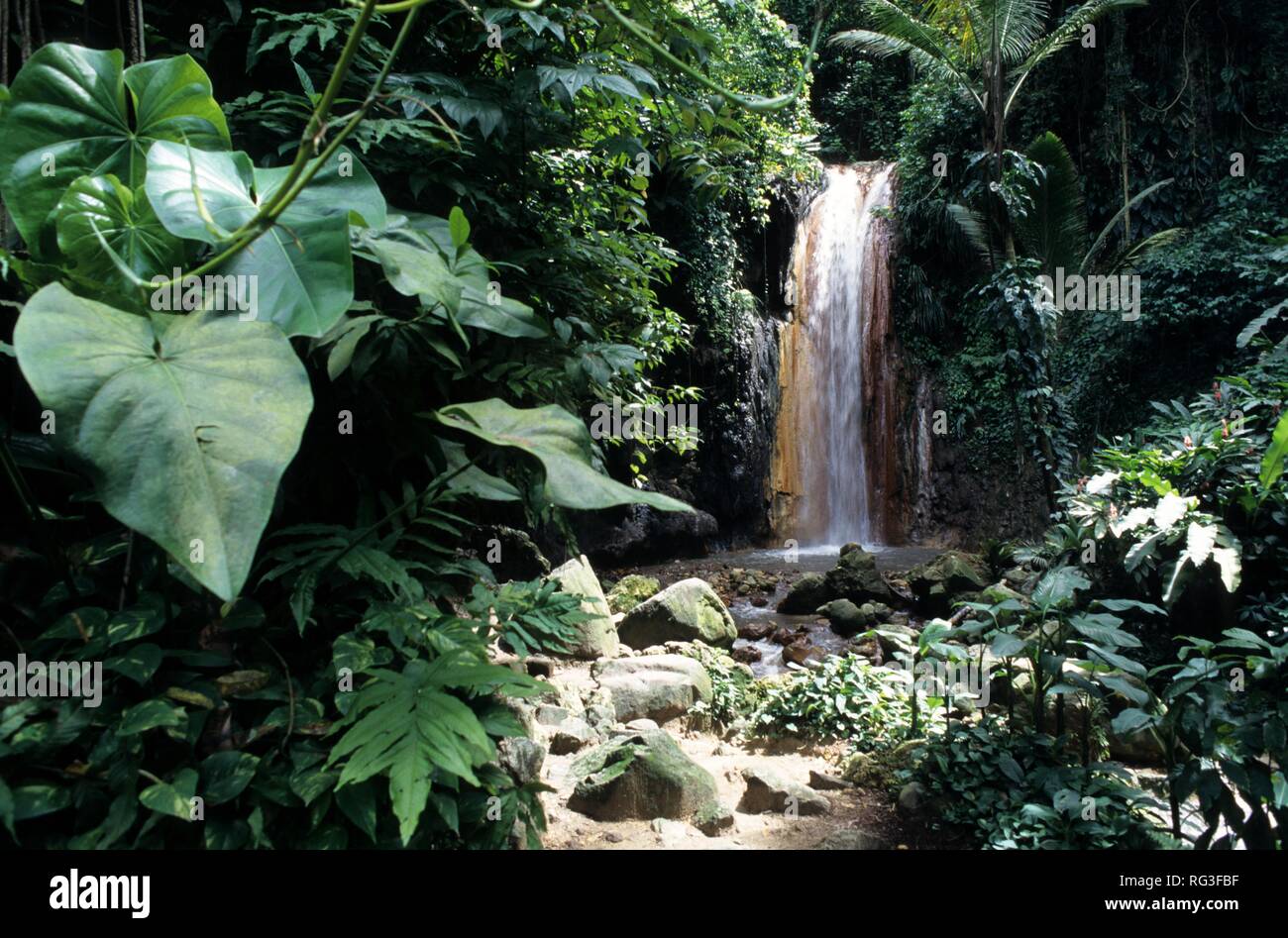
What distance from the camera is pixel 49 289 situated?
3.41ft

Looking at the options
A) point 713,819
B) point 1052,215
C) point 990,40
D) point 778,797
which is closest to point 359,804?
point 713,819

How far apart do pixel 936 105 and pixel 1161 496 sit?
9777 mm

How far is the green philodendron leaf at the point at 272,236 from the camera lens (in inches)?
48.1

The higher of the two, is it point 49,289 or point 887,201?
point 887,201

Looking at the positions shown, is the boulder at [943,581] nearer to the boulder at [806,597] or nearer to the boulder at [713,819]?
the boulder at [806,597]

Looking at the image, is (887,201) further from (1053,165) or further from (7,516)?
(7,516)

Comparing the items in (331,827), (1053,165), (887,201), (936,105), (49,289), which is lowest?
(331,827)

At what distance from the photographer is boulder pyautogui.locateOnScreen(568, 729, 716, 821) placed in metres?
2.70

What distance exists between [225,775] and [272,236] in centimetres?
92

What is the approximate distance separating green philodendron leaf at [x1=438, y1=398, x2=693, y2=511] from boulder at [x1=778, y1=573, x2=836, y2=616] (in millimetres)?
6784

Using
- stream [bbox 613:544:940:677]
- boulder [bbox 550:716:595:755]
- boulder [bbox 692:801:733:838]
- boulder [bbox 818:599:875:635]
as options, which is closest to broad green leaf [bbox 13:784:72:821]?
boulder [bbox 692:801:733:838]

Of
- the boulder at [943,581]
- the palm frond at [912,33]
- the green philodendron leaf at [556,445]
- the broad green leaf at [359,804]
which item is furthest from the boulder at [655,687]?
the palm frond at [912,33]

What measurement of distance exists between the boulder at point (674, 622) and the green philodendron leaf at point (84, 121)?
15.5 feet
